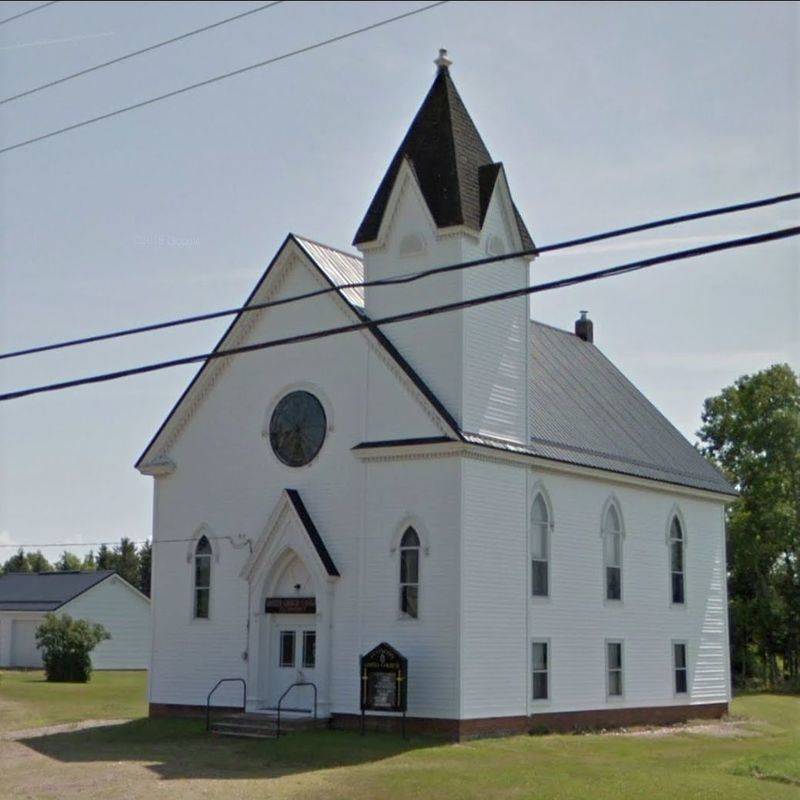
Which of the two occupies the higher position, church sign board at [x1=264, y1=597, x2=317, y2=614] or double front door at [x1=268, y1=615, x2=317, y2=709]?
church sign board at [x1=264, y1=597, x2=317, y2=614]

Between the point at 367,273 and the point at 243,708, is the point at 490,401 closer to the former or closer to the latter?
the point at 367,273

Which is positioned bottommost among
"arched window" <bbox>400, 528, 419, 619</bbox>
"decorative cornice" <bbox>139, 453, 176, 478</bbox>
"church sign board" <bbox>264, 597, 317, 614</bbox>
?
"church sign board" <bbox>264, 597, 317, 614</bbox>

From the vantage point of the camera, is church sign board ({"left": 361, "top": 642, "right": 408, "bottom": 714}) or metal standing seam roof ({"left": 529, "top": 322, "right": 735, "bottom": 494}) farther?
metal standing seam roof ({"left": 529, "top": 322, "right": 735, "bottom": 494})

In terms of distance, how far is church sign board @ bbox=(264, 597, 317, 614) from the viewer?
31812 mm

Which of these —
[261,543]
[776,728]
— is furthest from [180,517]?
[776,728]

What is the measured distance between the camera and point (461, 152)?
32.4m

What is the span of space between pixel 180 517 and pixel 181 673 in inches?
158

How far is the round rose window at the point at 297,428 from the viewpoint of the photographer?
3272 centimetres

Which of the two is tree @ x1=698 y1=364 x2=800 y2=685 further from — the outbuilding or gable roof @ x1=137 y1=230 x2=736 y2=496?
the outbuilding

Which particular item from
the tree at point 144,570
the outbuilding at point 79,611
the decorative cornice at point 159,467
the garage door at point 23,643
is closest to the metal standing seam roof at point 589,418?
the decorative cornice at point 159,467

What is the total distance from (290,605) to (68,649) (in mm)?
25343

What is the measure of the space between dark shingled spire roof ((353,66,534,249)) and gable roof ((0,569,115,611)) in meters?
42.2

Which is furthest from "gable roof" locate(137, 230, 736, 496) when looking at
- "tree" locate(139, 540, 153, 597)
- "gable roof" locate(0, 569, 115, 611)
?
"tree" locate(139, 540, 153, 597)

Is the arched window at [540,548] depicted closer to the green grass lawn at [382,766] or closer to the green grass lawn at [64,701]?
the green grass lawn at [382,766]
